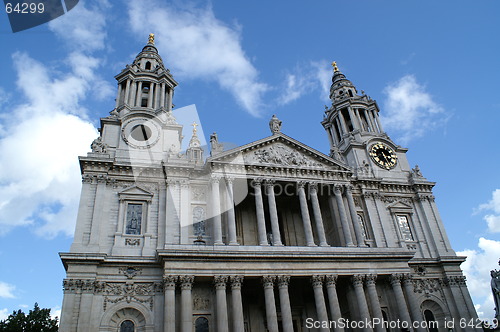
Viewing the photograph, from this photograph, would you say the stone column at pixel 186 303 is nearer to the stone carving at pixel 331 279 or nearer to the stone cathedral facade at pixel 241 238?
the stone cathedral facade at pixel 241 238

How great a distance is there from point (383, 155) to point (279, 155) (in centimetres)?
1170

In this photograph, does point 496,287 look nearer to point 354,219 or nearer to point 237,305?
point 354,219

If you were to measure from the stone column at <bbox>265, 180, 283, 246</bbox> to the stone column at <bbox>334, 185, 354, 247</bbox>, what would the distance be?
15.9ft

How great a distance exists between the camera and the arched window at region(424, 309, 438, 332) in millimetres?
27266

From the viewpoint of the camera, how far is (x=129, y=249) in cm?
2403

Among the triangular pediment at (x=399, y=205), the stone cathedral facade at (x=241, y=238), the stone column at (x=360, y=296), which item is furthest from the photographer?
the triangular pediment at (x=399, y=205)

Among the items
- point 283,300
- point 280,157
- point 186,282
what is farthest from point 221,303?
point 280,157

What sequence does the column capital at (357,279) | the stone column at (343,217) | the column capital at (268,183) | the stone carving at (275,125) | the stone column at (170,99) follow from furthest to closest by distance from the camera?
the stone column at (170,99)
the stone carving at (275,125)
the column capital at (268,183)
the stone column at (343,217)
the column capital at (357,279)

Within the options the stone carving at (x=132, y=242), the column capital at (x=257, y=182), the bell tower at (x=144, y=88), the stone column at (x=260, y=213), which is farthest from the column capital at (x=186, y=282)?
the bell tower at (x=144, y=88)

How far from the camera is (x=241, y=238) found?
28016mm

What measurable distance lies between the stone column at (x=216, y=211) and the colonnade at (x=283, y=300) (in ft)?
9.16

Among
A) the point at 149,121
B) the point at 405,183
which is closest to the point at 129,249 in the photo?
the point at 149,121

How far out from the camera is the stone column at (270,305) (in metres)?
21.9

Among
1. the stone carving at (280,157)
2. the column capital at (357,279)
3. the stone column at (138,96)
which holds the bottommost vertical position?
the column capital at (357,279)
